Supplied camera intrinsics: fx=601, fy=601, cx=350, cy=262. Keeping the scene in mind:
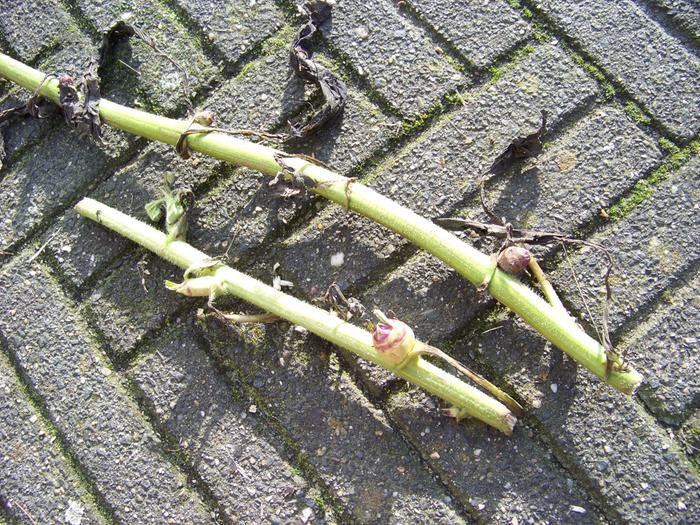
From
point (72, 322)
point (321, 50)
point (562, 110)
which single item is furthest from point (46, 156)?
point (562, 110)

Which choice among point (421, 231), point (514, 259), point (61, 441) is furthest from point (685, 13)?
point (61, 441)

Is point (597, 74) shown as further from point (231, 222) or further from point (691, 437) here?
point (231, 222)

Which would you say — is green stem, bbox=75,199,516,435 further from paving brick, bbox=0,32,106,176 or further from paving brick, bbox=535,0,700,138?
paving brick, bbox=535,0,700,138

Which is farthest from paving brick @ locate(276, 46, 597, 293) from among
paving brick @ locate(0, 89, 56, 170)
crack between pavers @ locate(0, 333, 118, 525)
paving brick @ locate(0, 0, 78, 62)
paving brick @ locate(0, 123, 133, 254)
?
paving brick @ locate(0, 0, 78, 62)

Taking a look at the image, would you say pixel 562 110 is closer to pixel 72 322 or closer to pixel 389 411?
pixel 389 411

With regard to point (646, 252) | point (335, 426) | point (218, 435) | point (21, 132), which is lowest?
point (218, 435)
